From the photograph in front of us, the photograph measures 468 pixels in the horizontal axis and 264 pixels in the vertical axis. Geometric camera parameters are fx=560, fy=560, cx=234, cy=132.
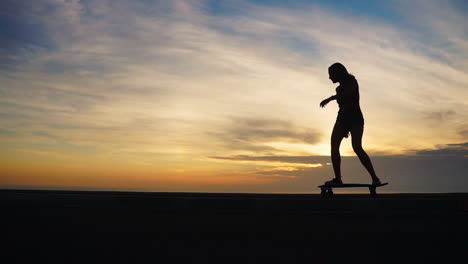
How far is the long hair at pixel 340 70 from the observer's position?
11258mm

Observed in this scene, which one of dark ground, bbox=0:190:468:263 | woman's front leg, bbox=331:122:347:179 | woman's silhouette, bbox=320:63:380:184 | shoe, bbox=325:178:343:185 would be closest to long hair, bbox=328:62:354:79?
woman's silhouette, bbox=320:63:380:184

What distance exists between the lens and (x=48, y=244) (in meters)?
3.88

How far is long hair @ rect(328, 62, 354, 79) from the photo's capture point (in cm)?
1126

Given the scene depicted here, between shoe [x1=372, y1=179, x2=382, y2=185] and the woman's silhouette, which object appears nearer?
shoe [x1=372, y1=179, x2=382, y2=185]

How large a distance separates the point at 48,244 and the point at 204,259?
4.08 feet

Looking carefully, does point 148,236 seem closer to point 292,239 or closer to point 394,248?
point 292,239

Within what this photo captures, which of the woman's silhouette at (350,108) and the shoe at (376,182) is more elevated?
the woman's silhouette at (350,108)

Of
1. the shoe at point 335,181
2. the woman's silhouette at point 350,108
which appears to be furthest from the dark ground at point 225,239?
the shoe at point 335,181

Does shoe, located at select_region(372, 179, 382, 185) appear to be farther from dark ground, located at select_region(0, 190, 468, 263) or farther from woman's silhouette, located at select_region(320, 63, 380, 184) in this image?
dark ground, located at select_region(0, 190, 468, 263)

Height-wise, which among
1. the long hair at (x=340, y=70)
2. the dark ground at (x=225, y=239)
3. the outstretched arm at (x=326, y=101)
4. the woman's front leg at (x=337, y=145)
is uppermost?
the long hair at (x=340, y=70)

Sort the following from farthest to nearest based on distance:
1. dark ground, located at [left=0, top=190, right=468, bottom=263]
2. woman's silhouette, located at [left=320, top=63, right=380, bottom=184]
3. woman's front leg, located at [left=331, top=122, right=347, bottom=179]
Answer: woman's front leg, located at [left=331, top=122, right=347, bottom=179] < woman's silhouette, located at [left=320, top=63, right=380, bottom=184] < dark ground, located at [left=0, top=190, right=468, bottom=263]

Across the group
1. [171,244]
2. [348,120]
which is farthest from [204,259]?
[348,120]

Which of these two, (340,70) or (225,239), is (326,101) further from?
(225,239)

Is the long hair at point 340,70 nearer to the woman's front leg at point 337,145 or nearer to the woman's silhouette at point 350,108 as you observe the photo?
the woman's silhouette at point 350,108
